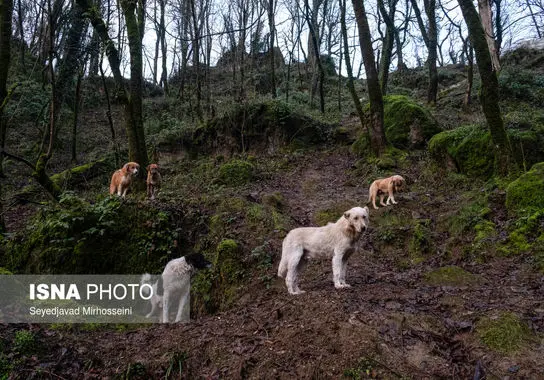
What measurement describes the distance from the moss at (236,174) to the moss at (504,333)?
403 inches

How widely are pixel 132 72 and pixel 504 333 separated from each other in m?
12.9

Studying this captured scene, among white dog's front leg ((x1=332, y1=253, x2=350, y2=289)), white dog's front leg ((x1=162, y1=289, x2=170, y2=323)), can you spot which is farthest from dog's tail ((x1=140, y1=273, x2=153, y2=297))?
white dog's front leg ((x1=332, y1=253, x2=350, y2=289))

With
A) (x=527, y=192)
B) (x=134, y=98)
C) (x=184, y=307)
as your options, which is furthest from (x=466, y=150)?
(x=134, y=98)

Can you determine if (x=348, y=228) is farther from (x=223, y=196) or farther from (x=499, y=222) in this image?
(x=223, y=196)

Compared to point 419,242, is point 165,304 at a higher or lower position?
lower

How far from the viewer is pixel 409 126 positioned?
55.1 feet

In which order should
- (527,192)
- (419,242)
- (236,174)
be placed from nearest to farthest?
(527,192) → (419,242) → (236,174)

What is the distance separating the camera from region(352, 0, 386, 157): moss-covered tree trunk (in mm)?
15492

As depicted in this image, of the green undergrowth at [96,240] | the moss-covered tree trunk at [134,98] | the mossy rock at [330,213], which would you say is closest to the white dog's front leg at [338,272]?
the mossy rock at [330,213]

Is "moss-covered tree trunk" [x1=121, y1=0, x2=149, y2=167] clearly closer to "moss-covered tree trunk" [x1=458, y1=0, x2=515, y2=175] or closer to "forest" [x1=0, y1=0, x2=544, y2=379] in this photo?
"forest" [x1=0, y1=0, x2=544, y2=379]

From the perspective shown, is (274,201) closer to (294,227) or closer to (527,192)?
(294,227)

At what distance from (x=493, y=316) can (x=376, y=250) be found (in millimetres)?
4079

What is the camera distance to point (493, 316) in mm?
5117

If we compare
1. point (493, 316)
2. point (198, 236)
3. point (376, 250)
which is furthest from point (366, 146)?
point (493, 316)
